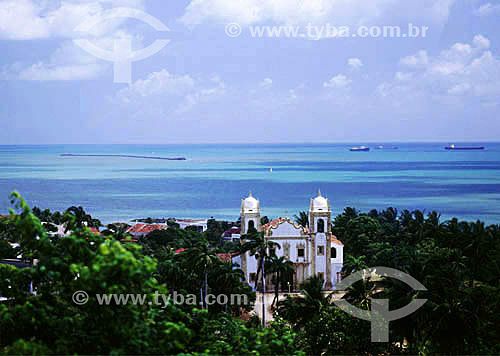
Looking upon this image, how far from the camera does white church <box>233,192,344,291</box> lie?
3412 cm

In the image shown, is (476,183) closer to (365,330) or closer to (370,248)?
(370,248)

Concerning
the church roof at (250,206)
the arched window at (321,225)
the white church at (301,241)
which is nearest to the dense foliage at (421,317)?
the white church at (301,241)

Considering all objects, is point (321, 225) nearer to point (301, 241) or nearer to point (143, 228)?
point (301, 241)

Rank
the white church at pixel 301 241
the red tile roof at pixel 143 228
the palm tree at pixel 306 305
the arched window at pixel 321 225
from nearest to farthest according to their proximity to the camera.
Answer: the palm tree at pixel 306 305 < the white church at pixel 301 241 < the arched window at pixel 321 225 < the red tile roof at pixel 143 228

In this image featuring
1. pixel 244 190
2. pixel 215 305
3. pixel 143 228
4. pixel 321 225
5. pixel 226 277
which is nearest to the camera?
pixel 215 305

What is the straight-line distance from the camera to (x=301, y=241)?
34344mm

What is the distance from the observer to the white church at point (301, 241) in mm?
34125

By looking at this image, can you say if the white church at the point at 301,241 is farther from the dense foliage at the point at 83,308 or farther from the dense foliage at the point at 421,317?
the dense foliage at the point at 83,308

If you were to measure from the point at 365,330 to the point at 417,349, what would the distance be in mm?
1772

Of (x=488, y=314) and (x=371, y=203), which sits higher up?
(x=371, y=203)

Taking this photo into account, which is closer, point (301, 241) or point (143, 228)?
point (301, 241)

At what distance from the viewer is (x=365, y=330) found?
63.9ft

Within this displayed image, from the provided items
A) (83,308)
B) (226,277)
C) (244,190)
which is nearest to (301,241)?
(226,277)

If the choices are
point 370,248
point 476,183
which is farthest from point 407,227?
point 476,183
